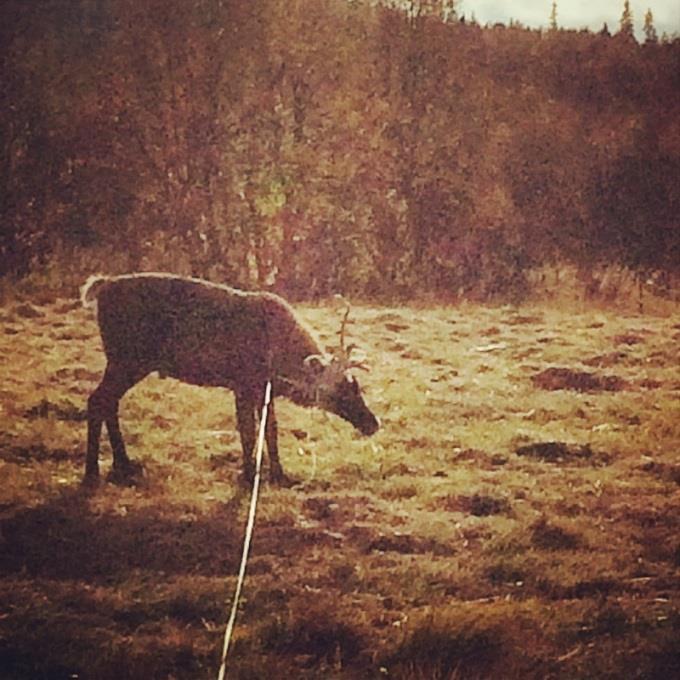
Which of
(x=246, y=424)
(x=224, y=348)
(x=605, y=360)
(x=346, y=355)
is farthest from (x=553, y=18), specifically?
(x=246, y=424)

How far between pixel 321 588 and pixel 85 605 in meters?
0.58

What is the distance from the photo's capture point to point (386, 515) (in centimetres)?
313

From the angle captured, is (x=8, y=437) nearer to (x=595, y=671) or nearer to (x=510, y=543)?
(x=510, y=543)

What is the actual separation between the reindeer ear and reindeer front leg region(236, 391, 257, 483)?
17cm

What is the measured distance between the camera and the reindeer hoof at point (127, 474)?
122 inches

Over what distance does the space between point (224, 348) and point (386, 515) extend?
0.60 metres

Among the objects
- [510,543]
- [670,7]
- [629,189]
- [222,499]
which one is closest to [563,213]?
[629,189]

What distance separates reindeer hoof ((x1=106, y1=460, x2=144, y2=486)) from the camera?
310cm

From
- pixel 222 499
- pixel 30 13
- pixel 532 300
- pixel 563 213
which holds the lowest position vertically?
pixel 222 499

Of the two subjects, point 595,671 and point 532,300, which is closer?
point 595,671

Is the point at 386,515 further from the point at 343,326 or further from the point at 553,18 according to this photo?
the point at 553,18

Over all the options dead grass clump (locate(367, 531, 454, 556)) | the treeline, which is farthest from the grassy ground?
the treeline

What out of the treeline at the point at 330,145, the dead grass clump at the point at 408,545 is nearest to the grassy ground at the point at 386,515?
the dead grass clump at the point at 408,545

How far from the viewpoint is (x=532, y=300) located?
130 inches
